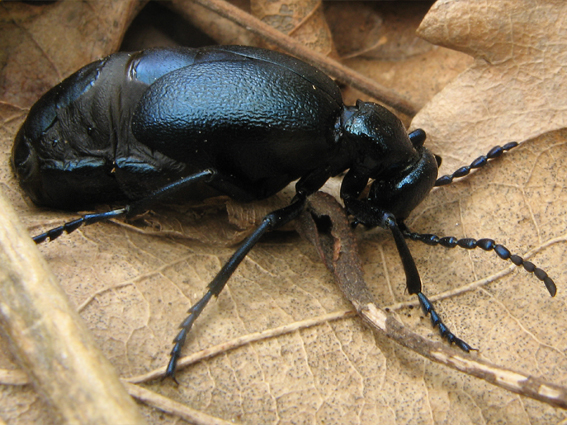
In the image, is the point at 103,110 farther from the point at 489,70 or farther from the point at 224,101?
the point at 489,70

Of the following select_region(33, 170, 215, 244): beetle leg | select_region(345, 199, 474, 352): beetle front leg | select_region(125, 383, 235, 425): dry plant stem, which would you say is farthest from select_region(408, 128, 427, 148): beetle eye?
select_region(125, 383, 235, 425): dry plant stem

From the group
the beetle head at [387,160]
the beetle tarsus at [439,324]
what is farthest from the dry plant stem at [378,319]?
the beetle head at [387,160]

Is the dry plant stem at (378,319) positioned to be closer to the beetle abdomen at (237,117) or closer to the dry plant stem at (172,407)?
the beetle abdomen at (237,117)

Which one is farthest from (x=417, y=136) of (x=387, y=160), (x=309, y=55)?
(x=309, y=55)

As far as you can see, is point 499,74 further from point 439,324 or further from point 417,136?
point 439,324

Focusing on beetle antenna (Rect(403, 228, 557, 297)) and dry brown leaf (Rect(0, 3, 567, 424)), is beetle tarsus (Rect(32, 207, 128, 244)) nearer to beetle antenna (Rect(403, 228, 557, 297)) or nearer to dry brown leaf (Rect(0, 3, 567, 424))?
dry brown leaf (Rect(0, 3, 567, 424))
